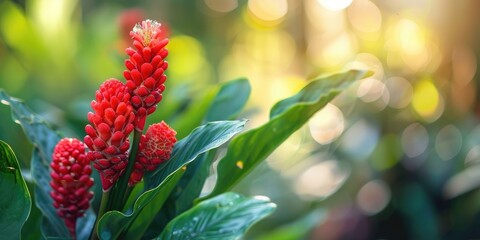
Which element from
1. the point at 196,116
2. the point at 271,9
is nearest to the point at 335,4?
the point at 271,9

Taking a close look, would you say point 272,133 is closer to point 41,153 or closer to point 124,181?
point 124,181

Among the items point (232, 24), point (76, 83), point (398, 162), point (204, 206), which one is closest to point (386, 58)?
point (398, 162)

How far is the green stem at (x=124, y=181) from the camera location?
0.61m

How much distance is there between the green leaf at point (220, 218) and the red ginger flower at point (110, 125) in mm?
95

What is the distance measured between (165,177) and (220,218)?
80 millimetres

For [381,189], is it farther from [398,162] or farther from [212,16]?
[212,16]

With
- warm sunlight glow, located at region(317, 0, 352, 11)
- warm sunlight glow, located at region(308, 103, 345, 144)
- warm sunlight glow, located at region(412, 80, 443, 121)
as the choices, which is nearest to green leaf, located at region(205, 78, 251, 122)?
warm sunlight glow, located at region(308, 103, 345, 144)

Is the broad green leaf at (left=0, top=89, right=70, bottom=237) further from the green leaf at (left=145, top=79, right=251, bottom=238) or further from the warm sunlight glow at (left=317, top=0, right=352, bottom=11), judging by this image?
the warm sunlight glow at (left=317, top=0, right=352, bottom=11)

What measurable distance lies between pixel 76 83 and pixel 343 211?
0.79 metres

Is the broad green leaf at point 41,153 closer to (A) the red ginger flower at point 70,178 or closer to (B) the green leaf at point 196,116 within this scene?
(A) the red ginger flower at point 70,178

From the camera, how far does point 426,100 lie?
2.09m

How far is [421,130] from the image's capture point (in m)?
1.96

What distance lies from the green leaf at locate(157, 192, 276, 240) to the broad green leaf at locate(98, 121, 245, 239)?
31 mm

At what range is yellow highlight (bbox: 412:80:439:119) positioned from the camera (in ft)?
6.68
